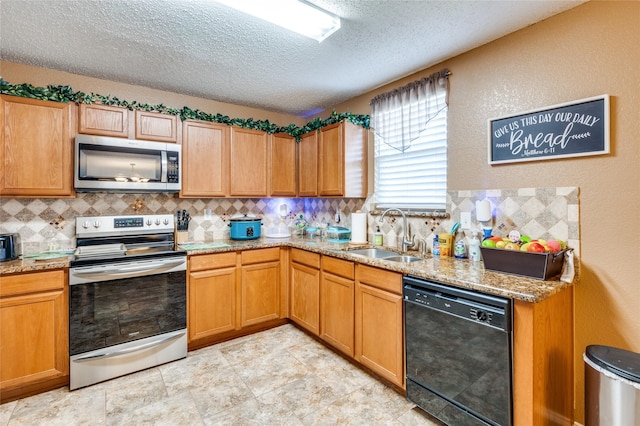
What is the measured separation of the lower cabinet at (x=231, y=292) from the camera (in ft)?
9.42

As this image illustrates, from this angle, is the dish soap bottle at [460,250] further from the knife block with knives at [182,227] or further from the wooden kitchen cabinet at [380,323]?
the knife block with knives at [182,227]

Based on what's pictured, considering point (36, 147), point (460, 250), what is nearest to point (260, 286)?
point (460, 250)

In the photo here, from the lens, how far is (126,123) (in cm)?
279

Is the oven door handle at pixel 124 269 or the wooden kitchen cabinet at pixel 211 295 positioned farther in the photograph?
the wooden kitchen cabinet at pixel 211 295

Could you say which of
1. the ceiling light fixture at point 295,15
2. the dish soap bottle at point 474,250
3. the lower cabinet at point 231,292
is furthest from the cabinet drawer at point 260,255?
the ceiling light fixture at point 295,15

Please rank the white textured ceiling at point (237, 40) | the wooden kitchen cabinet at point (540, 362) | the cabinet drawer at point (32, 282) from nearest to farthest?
1. the wooden kitchen cabinet at point (540, 362)
2. the white textured ceiling at point (237, 40)
3. the cabinet drawer at point (32, 282)

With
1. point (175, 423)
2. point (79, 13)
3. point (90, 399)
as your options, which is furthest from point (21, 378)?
point (79, 13)

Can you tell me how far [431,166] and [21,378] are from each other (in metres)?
3.48

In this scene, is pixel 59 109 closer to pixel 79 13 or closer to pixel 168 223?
pixel 79 13

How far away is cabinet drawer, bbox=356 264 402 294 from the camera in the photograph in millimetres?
2168

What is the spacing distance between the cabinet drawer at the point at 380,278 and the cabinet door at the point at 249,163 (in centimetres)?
168

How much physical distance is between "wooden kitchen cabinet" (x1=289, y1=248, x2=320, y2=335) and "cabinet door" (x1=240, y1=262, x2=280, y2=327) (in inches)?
6.7

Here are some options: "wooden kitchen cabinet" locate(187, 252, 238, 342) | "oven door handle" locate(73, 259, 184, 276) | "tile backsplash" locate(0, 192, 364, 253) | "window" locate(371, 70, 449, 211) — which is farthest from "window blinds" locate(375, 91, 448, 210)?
"oven door handle" locate(73, 259, 184, 276)

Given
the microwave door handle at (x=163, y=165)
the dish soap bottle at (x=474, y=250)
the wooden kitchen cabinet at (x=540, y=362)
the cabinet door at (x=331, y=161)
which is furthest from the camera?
the cabinet door at (x=331, y=161)
